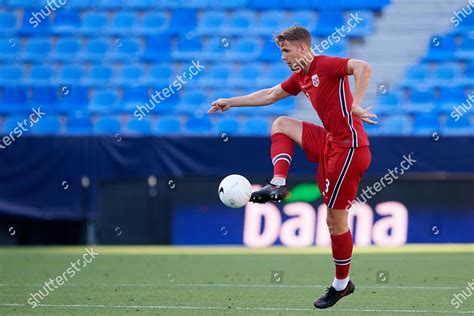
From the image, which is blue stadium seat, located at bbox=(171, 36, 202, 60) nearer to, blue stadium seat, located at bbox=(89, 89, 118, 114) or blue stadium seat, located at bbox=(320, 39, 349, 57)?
blue stadium seat, located at bbox=(89, 89, 118, 114)

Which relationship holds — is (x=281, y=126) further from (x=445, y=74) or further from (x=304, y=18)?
(x=304, y=18)

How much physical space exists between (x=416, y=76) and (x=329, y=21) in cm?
213

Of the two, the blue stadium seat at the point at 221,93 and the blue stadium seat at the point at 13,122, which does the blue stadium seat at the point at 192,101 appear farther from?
the blue stadium seat at the point at 13,122

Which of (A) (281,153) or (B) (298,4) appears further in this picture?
(B) (298,4)

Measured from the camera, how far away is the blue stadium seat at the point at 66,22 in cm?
2052

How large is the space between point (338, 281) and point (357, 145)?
3.52 feet

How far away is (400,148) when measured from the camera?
16219 millimetres

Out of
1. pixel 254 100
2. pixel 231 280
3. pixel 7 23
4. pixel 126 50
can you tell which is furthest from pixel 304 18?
pixel 254 100

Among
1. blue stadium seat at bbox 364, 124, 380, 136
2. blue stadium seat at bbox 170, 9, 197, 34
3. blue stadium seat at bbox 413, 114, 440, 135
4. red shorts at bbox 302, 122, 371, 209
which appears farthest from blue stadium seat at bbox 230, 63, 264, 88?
red shorts at bbox 302, 122, 371, 209

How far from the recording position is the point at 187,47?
20.2 metres

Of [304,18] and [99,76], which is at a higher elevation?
[304,18]

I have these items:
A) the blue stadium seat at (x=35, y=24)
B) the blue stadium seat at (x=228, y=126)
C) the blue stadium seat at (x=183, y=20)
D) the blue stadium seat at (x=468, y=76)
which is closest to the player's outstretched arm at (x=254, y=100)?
the blue stadium seat at (x=228, y=126)

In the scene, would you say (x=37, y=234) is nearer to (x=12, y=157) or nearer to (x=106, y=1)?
(x=12, y=157)

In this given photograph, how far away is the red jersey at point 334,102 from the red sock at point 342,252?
0.74m
